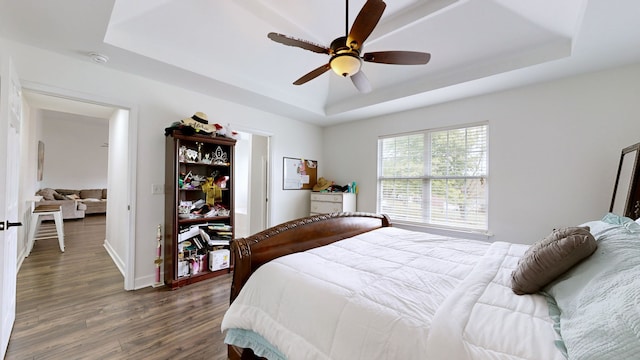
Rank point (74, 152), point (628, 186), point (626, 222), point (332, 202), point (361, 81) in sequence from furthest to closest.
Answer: point (74, 152) → point (332, 202) → point (361, 81) → point (628, 186) → point (626, 222)

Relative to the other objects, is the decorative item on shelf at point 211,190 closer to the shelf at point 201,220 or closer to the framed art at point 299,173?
the shelf at point 201,220

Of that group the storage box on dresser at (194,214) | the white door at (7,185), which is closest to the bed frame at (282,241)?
the white door at (7,185)

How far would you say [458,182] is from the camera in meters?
3.55

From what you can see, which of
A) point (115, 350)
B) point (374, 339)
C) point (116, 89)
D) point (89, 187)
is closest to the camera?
point (374, 339)

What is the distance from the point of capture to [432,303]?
3.53 feet

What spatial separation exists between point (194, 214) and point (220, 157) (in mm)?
803

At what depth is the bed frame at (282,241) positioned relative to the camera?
1.57 meters

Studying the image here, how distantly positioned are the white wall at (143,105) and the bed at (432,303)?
200 cm

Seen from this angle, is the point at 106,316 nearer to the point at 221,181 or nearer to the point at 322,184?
the point at 221,181

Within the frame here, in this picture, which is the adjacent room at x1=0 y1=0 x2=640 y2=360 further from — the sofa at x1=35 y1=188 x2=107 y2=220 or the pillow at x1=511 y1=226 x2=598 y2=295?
the sofa at x1=35 y1=188 x2=107 y2=220

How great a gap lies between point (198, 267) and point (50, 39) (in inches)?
102

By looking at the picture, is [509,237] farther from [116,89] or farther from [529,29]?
[116,89]

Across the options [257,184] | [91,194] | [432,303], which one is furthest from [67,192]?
[432,303]

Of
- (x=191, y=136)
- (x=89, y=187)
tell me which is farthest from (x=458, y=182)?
(x=89, y=187)
